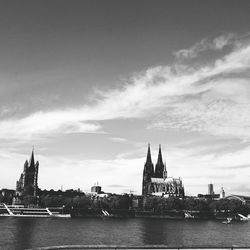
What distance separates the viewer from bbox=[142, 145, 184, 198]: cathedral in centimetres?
17375

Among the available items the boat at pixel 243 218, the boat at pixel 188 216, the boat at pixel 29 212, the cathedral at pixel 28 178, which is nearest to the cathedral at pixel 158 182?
the boat at pixel 188 216

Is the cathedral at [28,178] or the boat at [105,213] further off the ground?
the cathedral at [28,178]

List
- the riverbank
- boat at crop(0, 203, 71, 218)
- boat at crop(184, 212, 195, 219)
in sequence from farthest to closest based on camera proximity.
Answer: boat at crop(184, 212, 195, 219) → the riverbank → boat at crop(0, 203, 71, 218)

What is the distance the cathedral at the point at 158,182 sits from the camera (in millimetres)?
173750

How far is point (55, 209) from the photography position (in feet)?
446

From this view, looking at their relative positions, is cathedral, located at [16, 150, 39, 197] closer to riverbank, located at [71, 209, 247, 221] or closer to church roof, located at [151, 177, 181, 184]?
riverbank, located at [71, 209, 247, 221]

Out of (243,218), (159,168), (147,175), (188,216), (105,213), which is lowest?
(243,218)

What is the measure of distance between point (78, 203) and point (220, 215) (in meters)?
52.9

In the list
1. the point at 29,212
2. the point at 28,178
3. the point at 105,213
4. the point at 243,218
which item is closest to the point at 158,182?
the point at 243,218

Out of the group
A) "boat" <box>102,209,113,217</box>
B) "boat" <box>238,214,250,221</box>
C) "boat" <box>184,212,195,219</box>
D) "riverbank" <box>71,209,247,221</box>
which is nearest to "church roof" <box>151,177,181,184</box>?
"riverbank" <box>71,209,247,221</box>

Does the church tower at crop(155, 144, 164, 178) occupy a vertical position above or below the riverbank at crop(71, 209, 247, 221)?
above

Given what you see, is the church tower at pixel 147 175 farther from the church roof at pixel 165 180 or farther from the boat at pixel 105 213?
the boat at pixel 105 213

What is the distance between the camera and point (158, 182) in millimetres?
176125

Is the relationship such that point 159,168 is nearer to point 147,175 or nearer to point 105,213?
point 147,175
